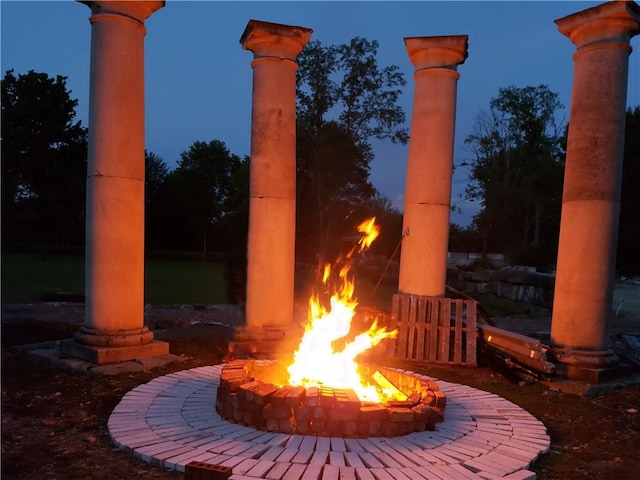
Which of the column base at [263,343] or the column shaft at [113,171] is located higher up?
the column shaft at [113,171]

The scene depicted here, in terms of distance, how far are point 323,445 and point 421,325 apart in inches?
162

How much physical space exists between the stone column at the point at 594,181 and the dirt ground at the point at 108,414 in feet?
2.43

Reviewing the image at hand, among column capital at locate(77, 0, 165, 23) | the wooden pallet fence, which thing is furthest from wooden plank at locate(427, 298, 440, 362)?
column capital at locate(77, 0, 165, 23)

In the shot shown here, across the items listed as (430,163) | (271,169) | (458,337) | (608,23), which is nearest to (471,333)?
(458,337)

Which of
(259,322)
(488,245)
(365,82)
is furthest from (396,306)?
(488,245)

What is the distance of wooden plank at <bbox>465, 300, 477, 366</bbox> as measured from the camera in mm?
7746

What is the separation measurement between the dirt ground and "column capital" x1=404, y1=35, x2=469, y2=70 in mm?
4626

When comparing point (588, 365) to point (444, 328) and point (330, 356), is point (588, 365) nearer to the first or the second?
point (444, 328)

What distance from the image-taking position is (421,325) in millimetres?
7953

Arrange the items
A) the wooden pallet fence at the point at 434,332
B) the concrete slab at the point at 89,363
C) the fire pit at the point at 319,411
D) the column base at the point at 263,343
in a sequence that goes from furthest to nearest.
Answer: the wooden pallet fence at the point at 434,332 < the column base at the point at 263,343 < the concrete slab at the point at 89,363 < the fire pit at the point at 319,411

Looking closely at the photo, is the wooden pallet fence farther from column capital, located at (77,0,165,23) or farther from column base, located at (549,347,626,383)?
column capital, located at (77,0,165,23)

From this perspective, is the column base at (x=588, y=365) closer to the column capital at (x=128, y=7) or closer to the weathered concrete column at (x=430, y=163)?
the weathered concrete column at (x=430, y=163)

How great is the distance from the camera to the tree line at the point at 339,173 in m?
26.9

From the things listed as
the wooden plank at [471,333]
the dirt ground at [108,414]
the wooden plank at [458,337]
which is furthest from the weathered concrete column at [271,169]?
the wooden plank at [471,333]
